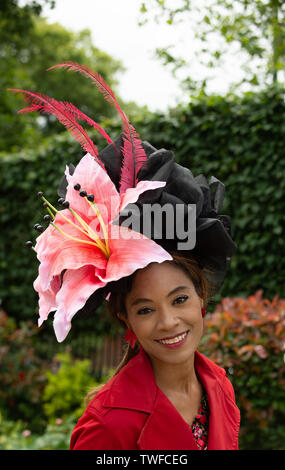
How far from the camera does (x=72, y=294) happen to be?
3.84 ft

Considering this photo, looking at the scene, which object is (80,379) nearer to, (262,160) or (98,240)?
(262,160)

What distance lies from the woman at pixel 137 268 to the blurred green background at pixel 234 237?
0.66 metres

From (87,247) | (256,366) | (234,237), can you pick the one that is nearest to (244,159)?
(234,237)

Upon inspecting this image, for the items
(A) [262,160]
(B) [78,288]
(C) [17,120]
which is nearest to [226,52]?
(A) [262,160]

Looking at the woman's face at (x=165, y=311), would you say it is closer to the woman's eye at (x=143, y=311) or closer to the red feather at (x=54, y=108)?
the woman's eye at (x=143, y=311)

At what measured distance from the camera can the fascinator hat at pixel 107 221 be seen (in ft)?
3.88

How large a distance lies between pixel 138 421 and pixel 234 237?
3.12m

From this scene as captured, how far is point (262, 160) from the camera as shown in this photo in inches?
159

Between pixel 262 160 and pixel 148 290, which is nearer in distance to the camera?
pixel 148 290

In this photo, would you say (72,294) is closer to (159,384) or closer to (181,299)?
(181,299)

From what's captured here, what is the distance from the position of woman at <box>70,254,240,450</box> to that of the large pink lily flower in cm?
18

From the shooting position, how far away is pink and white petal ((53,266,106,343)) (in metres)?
1.11

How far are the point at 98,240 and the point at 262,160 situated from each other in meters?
3.12

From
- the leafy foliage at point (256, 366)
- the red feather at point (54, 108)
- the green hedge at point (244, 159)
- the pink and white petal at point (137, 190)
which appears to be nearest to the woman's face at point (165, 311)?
the pink and white petal at point (137, 190)
